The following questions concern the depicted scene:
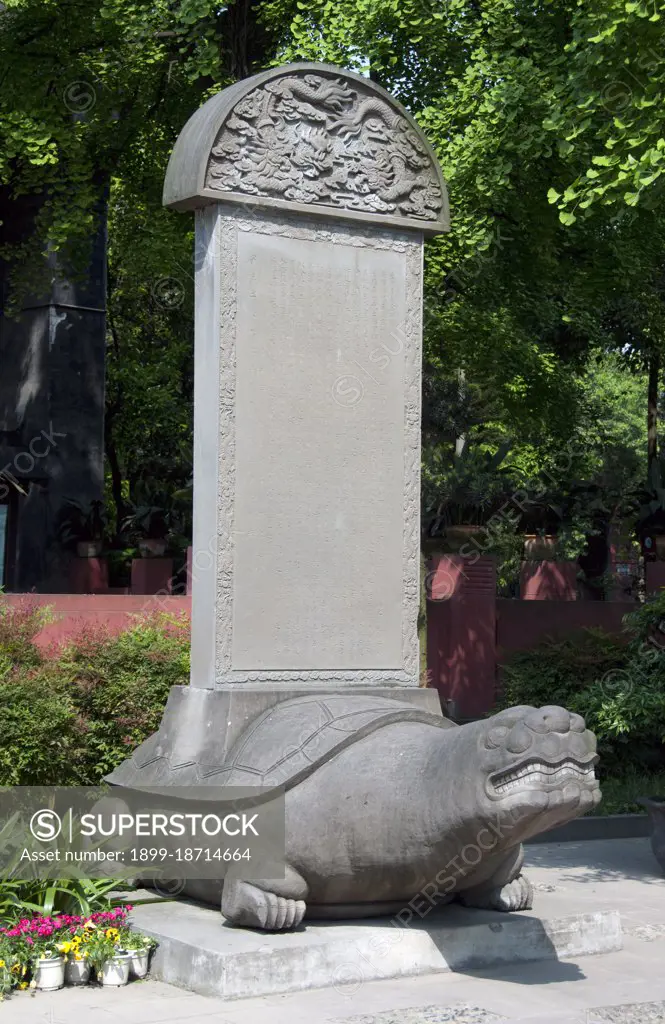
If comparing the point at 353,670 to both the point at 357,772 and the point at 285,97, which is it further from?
the point at 285,97

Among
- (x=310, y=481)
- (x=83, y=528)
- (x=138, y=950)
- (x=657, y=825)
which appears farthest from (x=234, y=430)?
(x=83, y=528)

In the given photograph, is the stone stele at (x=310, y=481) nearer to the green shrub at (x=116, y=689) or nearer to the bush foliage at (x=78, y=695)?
the bush foliage at (x=78, y=695)

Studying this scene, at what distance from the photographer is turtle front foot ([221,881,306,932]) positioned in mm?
6598

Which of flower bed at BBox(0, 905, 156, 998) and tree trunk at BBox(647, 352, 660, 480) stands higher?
tree trunk at BBox(647, 352, 660, 480)

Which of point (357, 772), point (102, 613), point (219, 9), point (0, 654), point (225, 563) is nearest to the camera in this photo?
point (357, 772)

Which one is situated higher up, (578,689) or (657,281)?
(657,281)

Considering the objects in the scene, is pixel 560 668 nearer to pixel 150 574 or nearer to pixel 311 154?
pixel 150 574

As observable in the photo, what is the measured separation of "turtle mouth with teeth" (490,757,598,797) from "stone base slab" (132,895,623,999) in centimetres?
131

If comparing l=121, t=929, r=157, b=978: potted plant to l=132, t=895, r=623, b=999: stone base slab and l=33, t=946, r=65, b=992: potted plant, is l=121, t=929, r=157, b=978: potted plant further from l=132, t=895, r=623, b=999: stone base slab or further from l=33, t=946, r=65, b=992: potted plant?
l=33, t=946, r=65, b=992: potted plant

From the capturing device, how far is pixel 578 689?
1507 centimetres

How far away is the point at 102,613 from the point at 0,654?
3.87 metres

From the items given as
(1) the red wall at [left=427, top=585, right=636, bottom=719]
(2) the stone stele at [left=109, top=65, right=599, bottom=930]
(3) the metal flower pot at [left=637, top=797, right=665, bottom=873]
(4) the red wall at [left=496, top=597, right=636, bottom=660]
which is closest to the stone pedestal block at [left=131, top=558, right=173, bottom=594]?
(1) the red wall at [left=427, top=585, right=636, bottom=719]

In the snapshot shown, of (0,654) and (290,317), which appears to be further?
(0,654)

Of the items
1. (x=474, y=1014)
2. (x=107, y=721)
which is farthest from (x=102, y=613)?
(x=474, y=1014)
